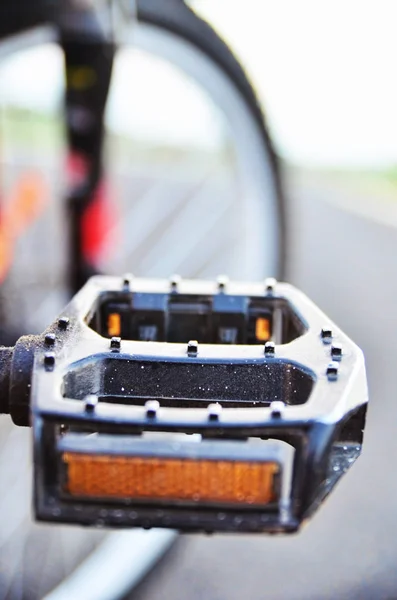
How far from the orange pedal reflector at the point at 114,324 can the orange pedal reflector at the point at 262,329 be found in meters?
0.16

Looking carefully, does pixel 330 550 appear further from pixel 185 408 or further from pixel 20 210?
pixel 185 408

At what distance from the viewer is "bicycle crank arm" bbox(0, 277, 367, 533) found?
620 mm

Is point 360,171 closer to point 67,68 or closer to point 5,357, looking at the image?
point 67,68

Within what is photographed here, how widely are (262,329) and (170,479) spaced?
1.07 ft

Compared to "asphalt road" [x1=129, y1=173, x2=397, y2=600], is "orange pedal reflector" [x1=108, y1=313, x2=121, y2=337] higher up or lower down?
higher up

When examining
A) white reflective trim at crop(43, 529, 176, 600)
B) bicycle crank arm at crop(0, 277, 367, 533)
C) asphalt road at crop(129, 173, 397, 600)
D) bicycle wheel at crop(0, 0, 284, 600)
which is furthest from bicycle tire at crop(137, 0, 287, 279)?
bicycle crank arm at crop(0, 277, 367, 533)

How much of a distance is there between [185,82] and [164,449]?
170 centimetres

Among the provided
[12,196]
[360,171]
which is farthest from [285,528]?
[360,171]

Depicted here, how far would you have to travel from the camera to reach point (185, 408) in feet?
2.35

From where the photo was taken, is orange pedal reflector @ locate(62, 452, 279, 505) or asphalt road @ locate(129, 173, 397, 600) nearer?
orange pedal reflector @ locate(62, 452, 279, 505)

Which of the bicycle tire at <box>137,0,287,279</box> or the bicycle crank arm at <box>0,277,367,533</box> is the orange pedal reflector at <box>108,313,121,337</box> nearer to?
the bicycle crank arm at <box>0,277,367,533</box>

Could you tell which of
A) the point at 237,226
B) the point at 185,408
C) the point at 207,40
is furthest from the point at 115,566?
the point at 185,408

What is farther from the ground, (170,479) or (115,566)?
(170,479)

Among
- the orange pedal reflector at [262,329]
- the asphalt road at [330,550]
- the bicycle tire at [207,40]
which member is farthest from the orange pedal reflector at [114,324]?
the asphalt road at [330,550]
